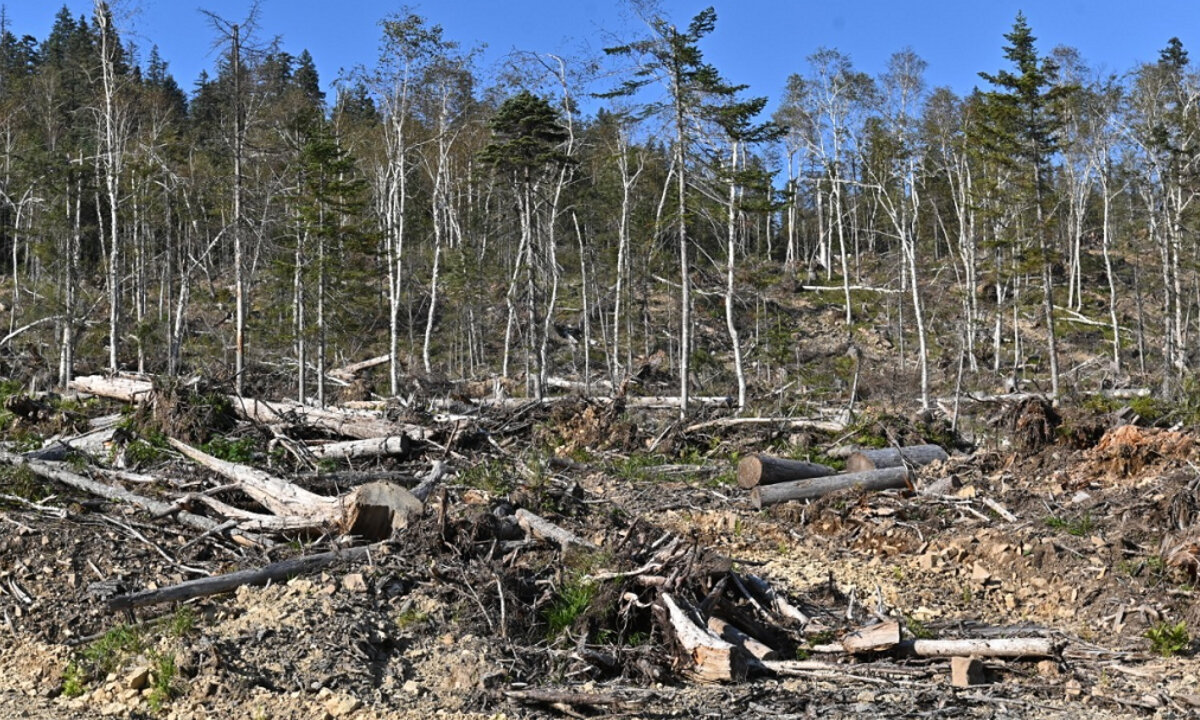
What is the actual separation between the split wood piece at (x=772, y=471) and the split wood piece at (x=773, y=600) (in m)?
4.06

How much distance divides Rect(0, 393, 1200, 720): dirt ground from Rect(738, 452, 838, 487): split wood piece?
0.60m

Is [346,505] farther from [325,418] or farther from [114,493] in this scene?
[325,418]

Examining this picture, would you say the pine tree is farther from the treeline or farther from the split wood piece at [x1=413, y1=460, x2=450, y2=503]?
the split wood piece at [x1=413, y1=460, x2=450, y2=503]

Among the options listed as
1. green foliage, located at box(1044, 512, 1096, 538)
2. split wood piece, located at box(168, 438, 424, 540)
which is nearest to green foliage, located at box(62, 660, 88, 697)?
split wood piece, located at box(168, 438, 424, 540)

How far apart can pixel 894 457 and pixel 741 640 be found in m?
6.97

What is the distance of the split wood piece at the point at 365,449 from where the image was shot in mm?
12070

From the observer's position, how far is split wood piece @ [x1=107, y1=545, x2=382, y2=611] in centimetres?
672

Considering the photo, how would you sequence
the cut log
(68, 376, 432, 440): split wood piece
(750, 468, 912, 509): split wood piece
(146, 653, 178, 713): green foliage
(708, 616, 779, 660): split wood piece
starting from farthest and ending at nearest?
(68, 376, 432, 440): split wood piece
(750, 468, 912, 509): split wood piece
the cut log
(708, 616, 779, 660): split wood piece
(146, 653, 178, 713): green foliage

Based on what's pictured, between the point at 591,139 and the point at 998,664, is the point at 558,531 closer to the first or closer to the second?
the point at 998,664

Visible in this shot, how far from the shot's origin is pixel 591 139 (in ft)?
124

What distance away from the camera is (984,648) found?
6.38 metres

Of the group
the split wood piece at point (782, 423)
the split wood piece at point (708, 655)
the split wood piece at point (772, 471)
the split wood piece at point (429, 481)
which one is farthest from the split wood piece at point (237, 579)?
the split wood piece at point (782, 423)

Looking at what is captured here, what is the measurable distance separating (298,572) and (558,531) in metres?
2.23

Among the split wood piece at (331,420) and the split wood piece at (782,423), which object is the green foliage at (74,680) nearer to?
the split wood piece at (331,420)
